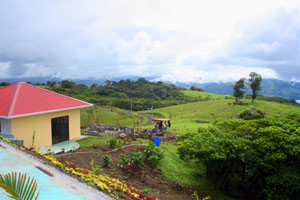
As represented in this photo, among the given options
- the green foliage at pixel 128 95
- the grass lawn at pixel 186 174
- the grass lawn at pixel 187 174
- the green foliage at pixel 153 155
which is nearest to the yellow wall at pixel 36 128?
the grass lawn at pixel 186 174

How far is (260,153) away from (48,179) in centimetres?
785

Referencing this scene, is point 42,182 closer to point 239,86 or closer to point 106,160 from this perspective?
point 106,160

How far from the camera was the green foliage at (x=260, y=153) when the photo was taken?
8.32 m

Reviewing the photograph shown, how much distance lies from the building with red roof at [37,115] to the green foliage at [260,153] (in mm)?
8125

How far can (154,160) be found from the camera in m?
11.0

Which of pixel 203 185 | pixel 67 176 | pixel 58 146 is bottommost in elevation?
pixel 203 185

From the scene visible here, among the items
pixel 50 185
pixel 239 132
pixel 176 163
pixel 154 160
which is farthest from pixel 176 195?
pixel 50 185

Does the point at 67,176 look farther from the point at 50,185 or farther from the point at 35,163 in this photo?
the point at 35,163

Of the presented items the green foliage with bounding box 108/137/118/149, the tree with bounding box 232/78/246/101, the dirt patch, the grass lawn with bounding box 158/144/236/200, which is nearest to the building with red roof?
the dirt patch

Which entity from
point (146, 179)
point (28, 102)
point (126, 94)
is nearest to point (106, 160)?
point (146, 179)

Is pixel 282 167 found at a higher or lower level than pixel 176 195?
higher

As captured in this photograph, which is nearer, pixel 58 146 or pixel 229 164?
pixel 229 164

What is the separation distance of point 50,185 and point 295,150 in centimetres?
815

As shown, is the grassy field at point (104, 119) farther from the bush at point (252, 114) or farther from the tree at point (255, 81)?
the tree at point (255, 81)
